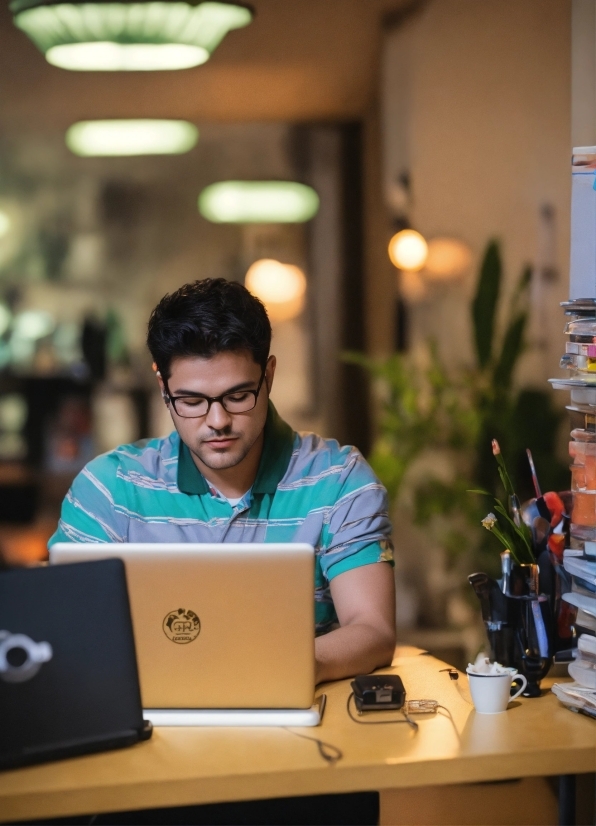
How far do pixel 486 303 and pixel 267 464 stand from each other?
2.05m

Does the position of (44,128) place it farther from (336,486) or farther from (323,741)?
(323,741)

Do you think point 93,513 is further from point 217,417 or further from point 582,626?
point 582,626

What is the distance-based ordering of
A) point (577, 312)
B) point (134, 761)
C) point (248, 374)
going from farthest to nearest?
1. point (248, 374)
2. point (577, 312)
3. point (134, 761)

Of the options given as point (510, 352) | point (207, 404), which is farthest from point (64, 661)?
point (510, 352)

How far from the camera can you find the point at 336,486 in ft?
7.07

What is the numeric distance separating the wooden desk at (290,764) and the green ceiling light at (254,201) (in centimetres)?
296

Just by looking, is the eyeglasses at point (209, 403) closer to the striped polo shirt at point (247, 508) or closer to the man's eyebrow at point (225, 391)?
the man's eyebrow at point (225, 391)

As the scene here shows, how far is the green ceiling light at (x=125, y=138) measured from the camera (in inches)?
167

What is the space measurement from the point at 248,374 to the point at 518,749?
2.97 ft

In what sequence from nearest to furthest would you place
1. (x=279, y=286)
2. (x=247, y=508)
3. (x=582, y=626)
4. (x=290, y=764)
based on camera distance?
(x=290, y=764), (x=582, y=626), (x=247, y=508), (x=279, y=286)

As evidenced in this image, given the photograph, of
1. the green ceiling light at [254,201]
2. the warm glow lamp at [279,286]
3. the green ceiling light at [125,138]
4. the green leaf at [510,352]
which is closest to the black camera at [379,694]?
the green leaf at [510,352]

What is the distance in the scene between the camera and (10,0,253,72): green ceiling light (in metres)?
4.02

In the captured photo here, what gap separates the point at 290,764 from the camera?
1.45 m

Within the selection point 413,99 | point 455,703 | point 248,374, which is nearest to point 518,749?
point 455,703
